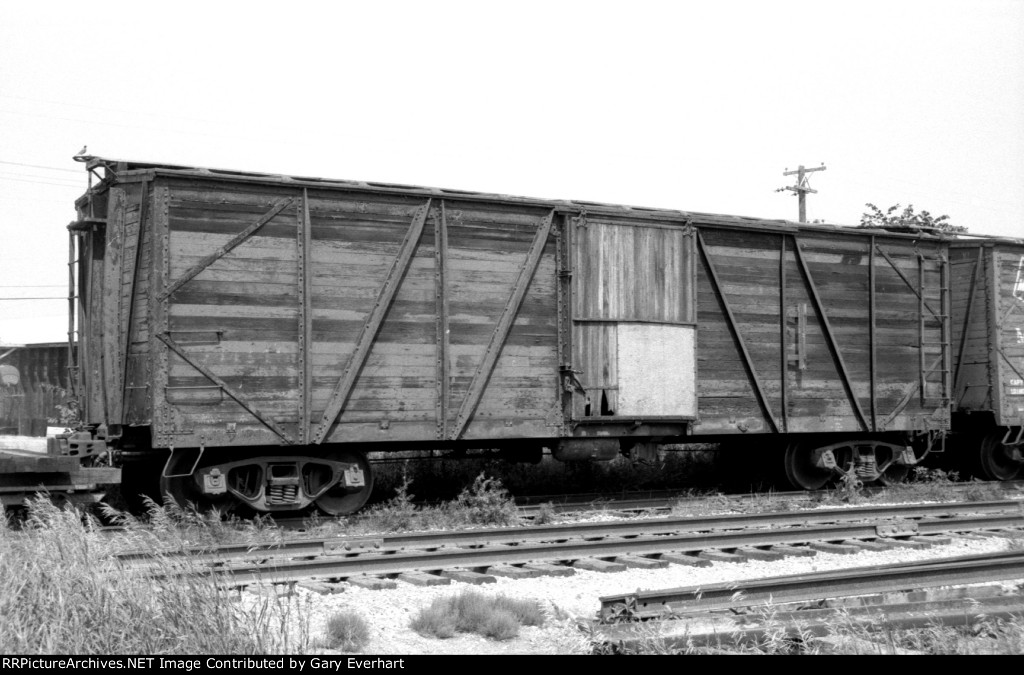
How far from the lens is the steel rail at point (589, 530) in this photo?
365 inches

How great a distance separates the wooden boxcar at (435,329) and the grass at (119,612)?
4.78 meters

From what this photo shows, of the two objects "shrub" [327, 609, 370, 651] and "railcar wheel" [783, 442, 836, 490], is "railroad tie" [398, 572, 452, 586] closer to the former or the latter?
"shrub" [327, 609, 370, 651]

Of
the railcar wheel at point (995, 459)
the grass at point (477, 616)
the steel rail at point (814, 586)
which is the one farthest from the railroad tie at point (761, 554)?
the railcar wheel at point (995, 459)

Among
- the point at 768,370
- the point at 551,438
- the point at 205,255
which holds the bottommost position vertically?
the point at 551,438

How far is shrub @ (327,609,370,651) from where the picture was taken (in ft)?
19.6

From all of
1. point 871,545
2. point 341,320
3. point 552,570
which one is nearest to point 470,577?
point 552,570

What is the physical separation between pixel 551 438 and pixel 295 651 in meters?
7.88

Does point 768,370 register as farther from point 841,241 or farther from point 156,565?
point 156,565

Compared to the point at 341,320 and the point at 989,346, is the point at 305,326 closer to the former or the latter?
the point at 341,320

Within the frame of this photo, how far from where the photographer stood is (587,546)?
9453mm

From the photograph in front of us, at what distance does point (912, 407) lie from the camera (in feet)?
50.5

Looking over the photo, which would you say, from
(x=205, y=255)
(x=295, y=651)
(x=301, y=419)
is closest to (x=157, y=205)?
(x=205, y=255)

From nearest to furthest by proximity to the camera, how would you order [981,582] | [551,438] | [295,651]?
[295,651] < [981,582] < [551,438]
